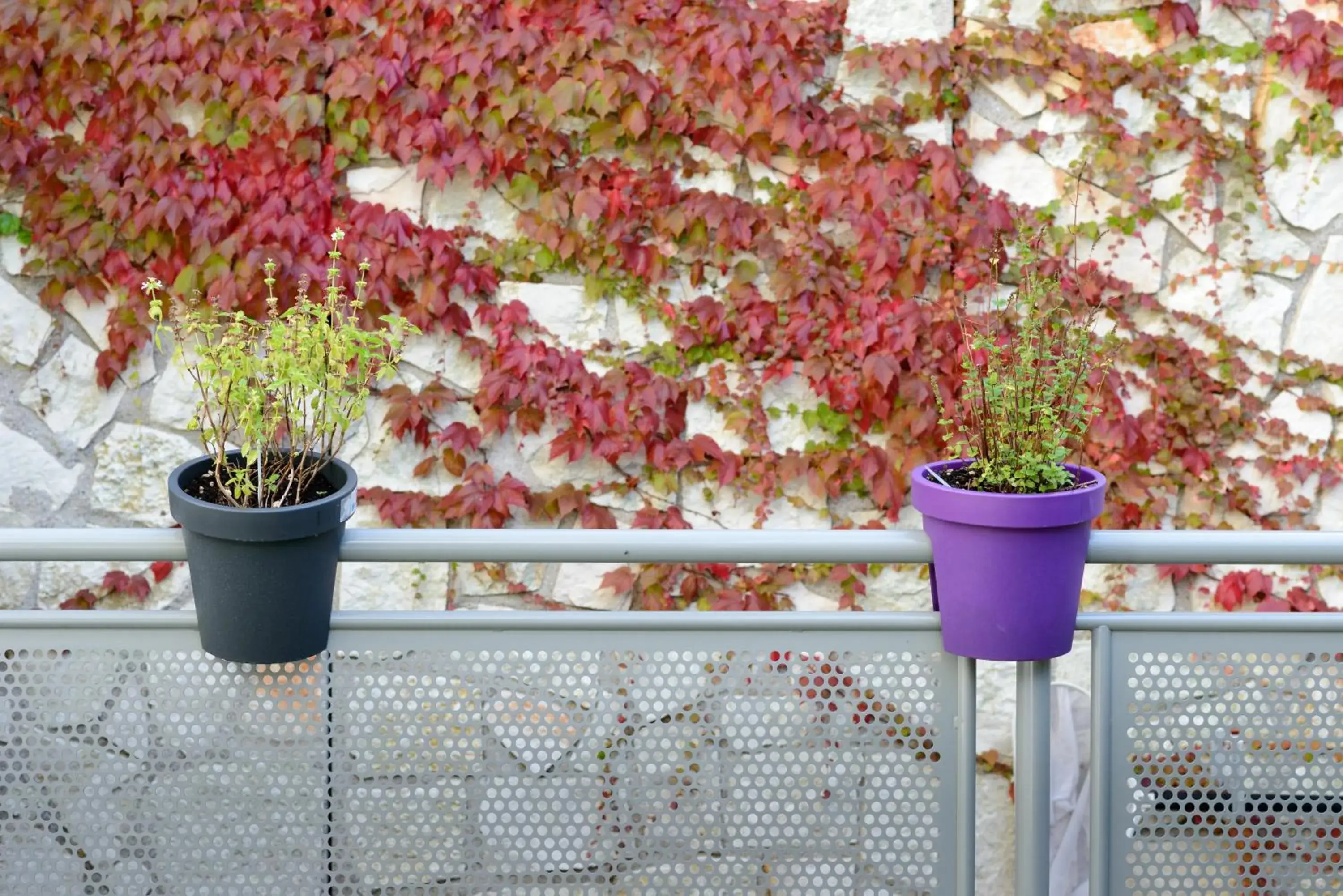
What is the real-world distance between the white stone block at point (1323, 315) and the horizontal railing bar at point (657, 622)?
74.2 inches

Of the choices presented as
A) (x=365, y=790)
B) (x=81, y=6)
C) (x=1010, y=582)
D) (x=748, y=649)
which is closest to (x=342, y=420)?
(x=365, y=790)


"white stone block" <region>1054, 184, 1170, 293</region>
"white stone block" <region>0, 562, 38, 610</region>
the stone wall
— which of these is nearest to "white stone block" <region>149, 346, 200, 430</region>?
the stone wall

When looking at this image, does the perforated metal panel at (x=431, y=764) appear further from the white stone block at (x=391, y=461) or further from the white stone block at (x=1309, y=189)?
the white stone block at (x=1309, y=189)

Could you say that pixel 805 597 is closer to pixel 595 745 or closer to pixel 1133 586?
pixel 1133 586

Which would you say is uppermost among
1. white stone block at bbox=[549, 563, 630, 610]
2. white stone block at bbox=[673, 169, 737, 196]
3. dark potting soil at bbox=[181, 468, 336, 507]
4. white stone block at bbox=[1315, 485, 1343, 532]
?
white stone block at bbox=[673, 169, 737, 196]

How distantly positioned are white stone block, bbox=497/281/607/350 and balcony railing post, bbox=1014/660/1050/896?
185 centimetres

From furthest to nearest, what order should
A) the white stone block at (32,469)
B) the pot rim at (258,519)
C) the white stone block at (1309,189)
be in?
the white stone block at (32,469) → the white stone block at (1309,189) → the pot rim at (258,519)

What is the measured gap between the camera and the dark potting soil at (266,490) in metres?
1.45

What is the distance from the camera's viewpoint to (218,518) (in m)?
1.36

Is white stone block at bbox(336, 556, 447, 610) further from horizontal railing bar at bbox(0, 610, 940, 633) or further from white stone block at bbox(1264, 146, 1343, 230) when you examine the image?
white stone block at bbox(1264, 146, 1343, 230)

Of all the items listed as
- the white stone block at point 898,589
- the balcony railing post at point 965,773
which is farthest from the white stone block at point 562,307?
the balcony railing post at point 965,773

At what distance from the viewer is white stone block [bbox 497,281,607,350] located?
311cm

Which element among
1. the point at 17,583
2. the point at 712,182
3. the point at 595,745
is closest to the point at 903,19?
the point at 712,182

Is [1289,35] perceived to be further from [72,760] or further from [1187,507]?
[72,760]
